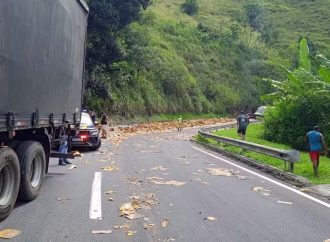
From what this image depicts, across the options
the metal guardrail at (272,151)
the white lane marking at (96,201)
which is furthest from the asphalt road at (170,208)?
the metal guardrail at (272,151)

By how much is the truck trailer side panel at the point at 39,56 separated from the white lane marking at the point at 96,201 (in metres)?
1.61

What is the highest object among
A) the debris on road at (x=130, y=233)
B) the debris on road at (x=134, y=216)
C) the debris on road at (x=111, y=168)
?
the debris on road at (x=111, y=168)

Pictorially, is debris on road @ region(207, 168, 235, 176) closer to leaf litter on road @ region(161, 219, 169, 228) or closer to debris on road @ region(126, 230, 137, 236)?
leaf litter on road @ region(161, 219, 169, 228)

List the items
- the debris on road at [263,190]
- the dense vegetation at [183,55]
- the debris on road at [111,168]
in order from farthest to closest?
the dense vegetation at [183,55], the debris on road at [111,168], the debris on road at [263,190]

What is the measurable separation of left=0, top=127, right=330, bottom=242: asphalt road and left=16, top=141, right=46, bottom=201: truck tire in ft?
0.65

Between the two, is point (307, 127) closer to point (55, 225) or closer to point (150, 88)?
point (55, 225)

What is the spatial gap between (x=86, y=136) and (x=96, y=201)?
30.0 ft

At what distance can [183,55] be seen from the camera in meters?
61.3

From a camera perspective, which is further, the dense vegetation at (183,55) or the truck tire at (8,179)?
the dense vegetation at (183,55)

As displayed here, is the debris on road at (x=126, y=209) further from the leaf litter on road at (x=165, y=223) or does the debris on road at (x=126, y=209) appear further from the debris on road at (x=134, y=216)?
the leaf litter on road at (x=165, y=223)

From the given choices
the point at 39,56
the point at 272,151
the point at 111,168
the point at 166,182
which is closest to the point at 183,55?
the point at 272,151

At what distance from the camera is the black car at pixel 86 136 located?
16.8 meters

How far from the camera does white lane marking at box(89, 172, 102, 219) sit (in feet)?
23.0

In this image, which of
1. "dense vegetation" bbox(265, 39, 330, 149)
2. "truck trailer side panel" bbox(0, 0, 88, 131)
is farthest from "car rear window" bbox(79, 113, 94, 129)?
"dense vegetation" bbox(265, 39, 330, 149)
